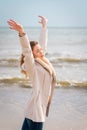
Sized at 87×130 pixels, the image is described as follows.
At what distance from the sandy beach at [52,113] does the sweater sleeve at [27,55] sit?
1.78 meters

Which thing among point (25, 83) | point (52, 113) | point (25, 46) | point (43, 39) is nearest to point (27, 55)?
point (25, 46)

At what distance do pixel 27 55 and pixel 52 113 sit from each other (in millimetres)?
2476

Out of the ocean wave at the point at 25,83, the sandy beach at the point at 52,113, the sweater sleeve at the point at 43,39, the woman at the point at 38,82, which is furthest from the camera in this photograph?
the ocean wave at the point at 25,83

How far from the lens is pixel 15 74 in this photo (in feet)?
31.4

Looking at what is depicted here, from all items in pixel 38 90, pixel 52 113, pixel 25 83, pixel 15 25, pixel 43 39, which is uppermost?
pixel 15 25

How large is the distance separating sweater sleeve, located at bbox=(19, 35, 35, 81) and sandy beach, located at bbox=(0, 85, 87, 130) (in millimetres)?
1776

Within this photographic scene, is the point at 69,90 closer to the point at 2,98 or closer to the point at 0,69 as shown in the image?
the point at 2,98

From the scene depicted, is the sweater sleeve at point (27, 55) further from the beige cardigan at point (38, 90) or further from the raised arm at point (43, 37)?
the raised arm at point (43, 37)

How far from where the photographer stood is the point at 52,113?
5.09 metres

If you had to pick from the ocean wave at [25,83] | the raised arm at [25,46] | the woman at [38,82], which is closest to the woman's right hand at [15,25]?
the raised arm at [25,46]

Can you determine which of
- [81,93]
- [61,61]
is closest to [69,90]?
[81,93]

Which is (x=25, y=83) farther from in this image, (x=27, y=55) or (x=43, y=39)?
(x=27, y=55)

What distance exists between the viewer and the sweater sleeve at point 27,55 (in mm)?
2688

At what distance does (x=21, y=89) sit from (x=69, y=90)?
0.81 meters
